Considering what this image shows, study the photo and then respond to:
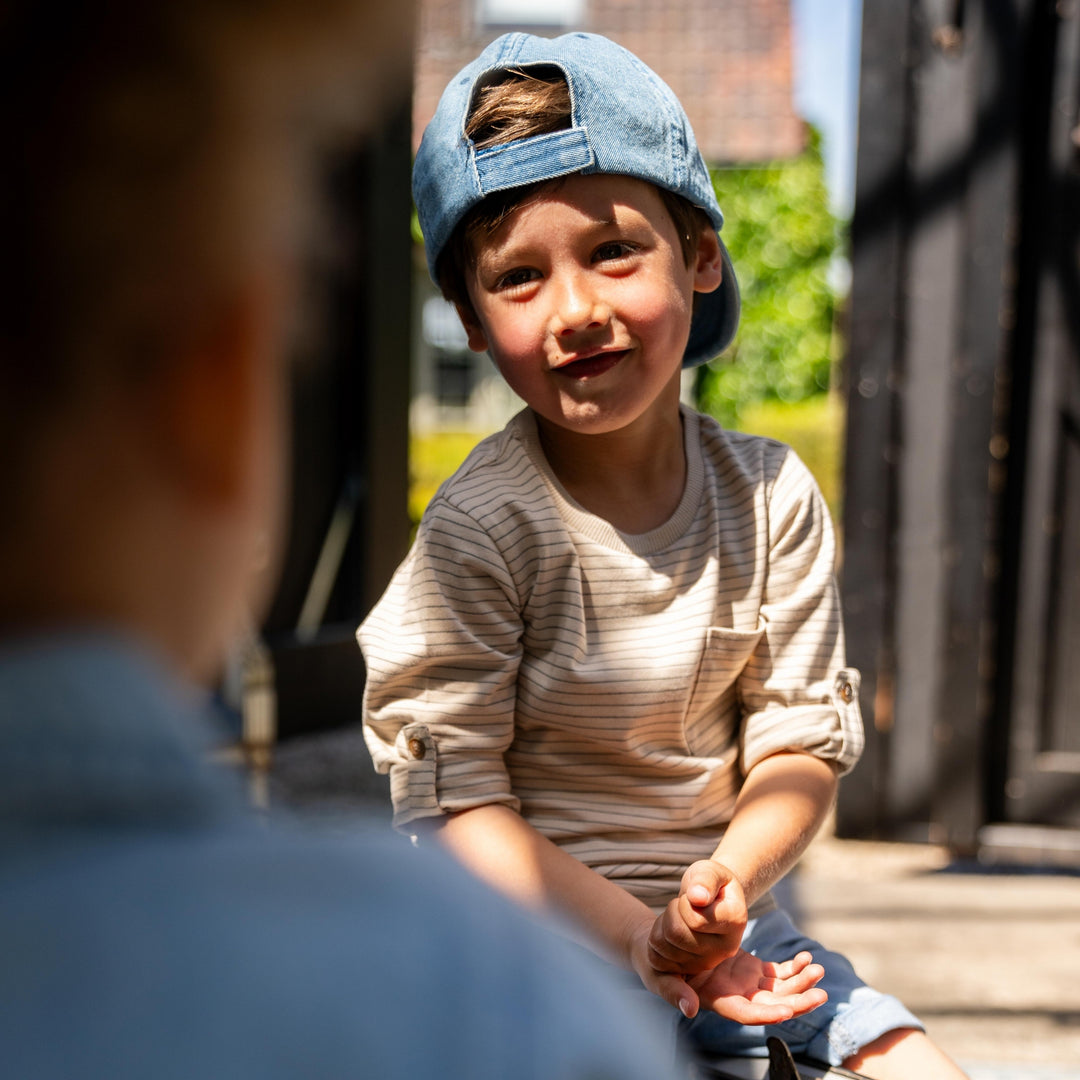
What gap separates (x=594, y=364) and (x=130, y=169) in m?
0.91

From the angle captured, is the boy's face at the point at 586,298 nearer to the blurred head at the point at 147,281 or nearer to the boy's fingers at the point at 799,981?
the boy's fingers at the point at 799,981

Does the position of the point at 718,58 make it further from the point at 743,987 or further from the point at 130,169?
the point at 130,169

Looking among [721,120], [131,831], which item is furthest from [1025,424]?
[721,120]

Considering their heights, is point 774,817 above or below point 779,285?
below

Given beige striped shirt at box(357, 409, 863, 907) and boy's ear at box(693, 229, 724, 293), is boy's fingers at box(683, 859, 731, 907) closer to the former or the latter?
beige striped shirt at box(357, 409, 863, 907)

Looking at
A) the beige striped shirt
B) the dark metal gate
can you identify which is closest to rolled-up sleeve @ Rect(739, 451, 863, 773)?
the beige striped shirt

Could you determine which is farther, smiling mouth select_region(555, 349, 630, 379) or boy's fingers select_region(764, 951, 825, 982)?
smiling mouth select_region(555, 349, 630, 379)

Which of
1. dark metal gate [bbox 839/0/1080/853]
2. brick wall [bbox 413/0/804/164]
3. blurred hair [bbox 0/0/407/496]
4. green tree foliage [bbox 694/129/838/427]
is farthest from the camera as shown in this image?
green tree foliage [bbox 694/129/838/427]

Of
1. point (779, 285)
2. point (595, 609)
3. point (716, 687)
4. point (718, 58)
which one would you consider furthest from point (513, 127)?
point (779, 285)

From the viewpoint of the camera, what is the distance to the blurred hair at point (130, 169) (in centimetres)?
36

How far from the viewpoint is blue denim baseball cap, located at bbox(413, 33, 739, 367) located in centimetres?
121

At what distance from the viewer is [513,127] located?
49.1 inches

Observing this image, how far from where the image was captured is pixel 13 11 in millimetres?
351

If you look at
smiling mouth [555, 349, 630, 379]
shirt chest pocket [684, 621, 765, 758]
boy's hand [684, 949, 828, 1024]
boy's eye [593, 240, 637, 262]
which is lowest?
boy's hand [684, 949, 828, 1024]
